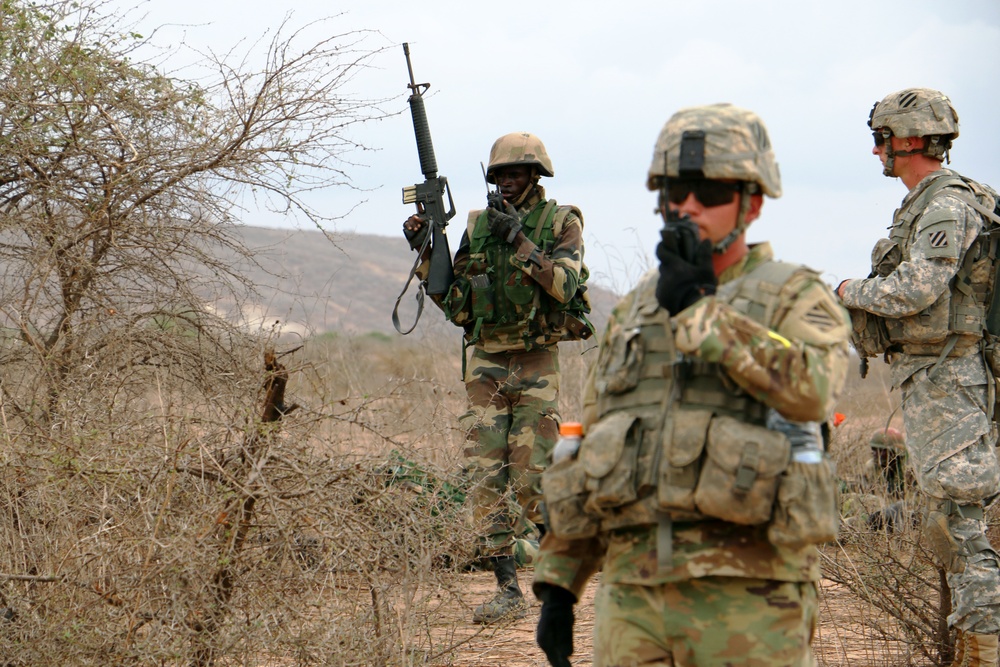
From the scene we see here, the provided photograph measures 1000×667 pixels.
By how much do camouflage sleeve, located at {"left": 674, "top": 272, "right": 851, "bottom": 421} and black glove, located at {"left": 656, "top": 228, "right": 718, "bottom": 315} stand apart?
0.03 meters

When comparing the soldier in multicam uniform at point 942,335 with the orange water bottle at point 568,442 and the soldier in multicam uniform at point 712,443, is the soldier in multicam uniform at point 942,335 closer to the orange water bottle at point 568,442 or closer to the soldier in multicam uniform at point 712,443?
the soldier in multicam uniform at point 712,443

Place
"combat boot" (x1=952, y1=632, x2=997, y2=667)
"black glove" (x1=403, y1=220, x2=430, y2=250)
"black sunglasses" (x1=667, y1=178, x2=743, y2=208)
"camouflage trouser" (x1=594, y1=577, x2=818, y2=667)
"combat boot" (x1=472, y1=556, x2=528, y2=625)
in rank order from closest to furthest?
1. "camouflage trouser" (x1=594, y1=577, x2=818, y2=667)
2. "black sunglasses" (x1=667, y1=178, x2=743, y2=208)
3. "combat boot" (x1=952, y1=632, x2=997, y2=667)
4. "combat boot" (x1=472, y1=556, x2=528, y2=625)
5. "black glove" (x1=403, y1=220, x2=430, y2=250)

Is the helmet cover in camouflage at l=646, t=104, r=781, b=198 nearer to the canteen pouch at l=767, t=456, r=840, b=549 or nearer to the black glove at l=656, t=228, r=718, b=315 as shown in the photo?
the black glove at l=656, t=228, r=718, b=315

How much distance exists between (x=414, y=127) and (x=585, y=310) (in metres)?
1.29

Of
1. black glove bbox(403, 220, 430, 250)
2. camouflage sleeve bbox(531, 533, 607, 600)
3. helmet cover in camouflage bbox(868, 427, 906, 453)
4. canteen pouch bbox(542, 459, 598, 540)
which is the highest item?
black glove bbox(403, 220, 430, 250)

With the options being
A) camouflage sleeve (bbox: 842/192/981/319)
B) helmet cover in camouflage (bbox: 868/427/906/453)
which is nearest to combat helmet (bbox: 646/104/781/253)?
camouflage sleeve (bbox: 842/192/981/319)

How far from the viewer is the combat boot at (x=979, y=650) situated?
4422 mm

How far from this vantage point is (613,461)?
2.54 meters

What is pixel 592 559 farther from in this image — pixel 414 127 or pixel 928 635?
pixel 414 127

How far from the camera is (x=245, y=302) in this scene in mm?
6484

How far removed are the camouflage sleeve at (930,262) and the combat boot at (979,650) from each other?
121 cm

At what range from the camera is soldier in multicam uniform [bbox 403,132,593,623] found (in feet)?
18.9

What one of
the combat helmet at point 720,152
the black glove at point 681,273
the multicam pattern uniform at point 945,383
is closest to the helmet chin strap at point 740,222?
the combat helmet at point 720,152

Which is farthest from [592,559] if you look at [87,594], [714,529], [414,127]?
[414,127]
